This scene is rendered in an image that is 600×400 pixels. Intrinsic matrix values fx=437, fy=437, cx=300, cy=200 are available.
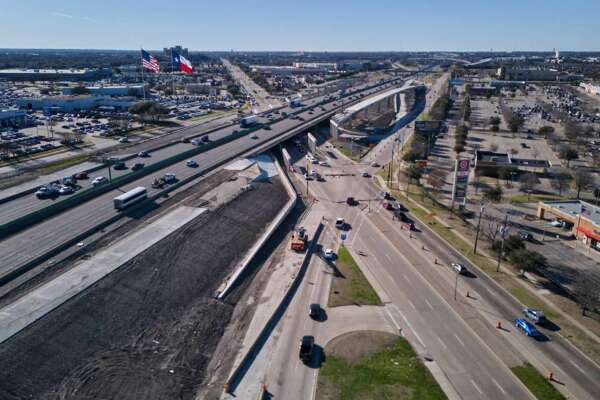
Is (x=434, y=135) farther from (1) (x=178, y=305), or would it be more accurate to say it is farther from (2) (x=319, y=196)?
(1) (x=178, y=305)

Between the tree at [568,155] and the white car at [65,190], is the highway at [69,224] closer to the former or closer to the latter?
the white car at [65,190]

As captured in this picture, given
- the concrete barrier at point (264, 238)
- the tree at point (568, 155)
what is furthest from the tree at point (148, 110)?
the tree at point (568, 155)

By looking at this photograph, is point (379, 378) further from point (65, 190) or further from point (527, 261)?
point (65, 190)

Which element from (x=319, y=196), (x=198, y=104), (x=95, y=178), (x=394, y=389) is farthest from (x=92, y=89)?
(x=394, y=389)

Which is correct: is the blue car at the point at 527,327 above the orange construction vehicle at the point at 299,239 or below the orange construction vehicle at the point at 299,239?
below

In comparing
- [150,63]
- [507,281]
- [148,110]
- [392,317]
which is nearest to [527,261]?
Result: [507,281]

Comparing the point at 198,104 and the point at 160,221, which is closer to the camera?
the point at 160,221
